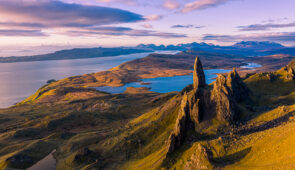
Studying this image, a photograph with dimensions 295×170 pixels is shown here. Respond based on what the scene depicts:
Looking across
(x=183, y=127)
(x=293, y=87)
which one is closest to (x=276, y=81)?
(x=293, y=87)

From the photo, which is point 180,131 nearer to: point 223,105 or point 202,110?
point 202,110

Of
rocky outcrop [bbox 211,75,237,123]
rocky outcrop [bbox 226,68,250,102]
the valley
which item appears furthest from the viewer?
rocky outcrop [bbox 226,68,250,102]

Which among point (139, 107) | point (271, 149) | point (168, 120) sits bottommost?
point (139, 107)

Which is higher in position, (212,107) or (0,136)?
(212,107)

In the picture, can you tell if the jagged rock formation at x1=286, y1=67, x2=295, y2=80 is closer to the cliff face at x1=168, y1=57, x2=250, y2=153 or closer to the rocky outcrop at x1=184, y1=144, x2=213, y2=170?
the cliff face at x1=168, y1=57, x2=250, y2=153

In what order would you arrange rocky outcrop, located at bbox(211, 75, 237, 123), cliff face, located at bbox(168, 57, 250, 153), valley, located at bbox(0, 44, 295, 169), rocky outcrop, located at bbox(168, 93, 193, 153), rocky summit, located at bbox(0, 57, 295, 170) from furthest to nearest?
rocky outcrop, located at bbox(211, 75, 237, 123) < cliff face, located at bbox(168, 57, 250, 153) < rocky outcrop, located at bbox(168, 93, 193, 153) < valley, located at bbox(0, 44, 295, 169) < rocky summit, located at bbox(0, 57, 295, 170)

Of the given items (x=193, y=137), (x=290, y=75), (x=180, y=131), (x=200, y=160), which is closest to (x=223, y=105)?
(x=193, y=137)

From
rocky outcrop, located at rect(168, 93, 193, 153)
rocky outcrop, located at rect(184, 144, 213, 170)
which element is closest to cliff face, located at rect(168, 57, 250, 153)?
rocky outcrop, located at rect(168, 93, 193, 153)

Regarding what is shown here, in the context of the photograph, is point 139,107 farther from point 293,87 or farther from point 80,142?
point 293,87
